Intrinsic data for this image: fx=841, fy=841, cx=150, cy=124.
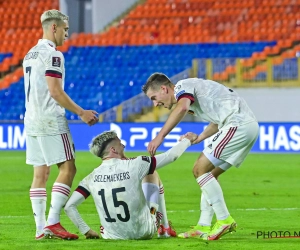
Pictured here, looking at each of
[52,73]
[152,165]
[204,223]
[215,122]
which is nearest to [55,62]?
[52,73]

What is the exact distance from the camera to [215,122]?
7535 millimetres

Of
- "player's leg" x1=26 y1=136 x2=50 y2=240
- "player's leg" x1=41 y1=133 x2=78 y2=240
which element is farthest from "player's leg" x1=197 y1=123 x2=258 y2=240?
"player's leg" x1=26 y1=136 x2=50 y2=240

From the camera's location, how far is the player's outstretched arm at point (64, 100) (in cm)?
720

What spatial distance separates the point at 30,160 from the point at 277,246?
233 cm

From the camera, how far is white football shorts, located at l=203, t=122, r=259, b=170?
7.28 metres

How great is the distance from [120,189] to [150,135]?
14891 mm

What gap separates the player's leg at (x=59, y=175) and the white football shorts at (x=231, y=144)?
1199 mm

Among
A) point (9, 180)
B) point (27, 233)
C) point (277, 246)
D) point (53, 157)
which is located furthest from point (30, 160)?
point (9, 180)

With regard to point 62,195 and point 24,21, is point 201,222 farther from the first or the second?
point 24,21

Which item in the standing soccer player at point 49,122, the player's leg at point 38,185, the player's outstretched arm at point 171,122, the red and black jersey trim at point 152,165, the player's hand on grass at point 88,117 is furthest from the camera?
the player's leg at point 38,185

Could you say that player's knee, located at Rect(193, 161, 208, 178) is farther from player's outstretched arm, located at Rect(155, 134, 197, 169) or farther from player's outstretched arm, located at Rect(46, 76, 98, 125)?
player's outstretched arm, located at Rect(46, 76, 98, 125)

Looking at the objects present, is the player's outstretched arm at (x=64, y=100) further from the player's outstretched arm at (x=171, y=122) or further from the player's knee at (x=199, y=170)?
the player's knee at (x=199, y=170)

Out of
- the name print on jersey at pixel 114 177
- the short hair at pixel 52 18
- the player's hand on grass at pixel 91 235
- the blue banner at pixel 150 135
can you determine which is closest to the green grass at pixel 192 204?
the player's hand on grass at pixel 91 235

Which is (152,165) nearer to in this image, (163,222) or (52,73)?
(163,222)
